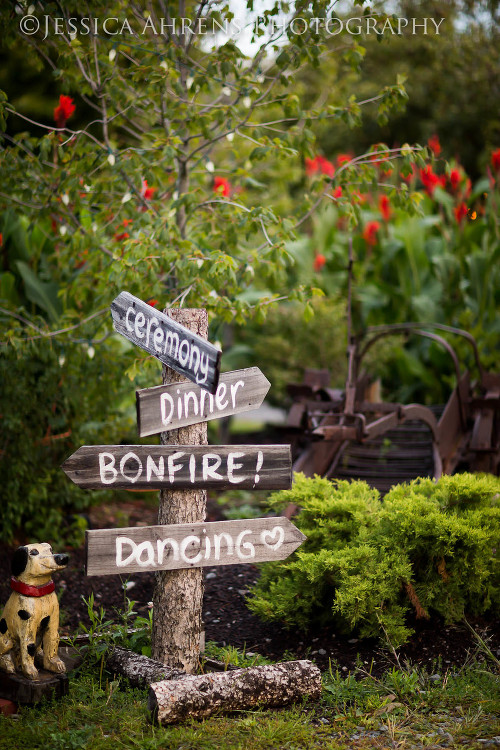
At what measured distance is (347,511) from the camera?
Answer: 363 cm

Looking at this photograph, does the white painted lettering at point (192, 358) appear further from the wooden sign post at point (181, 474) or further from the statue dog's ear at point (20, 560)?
the statue dog's ear at point (20, 560)

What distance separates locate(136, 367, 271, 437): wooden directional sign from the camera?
2883 millimetres

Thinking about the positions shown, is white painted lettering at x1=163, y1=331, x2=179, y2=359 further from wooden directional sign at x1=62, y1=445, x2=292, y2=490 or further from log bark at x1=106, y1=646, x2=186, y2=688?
log bark at x1=106, y1=646, x2=186, y2=688

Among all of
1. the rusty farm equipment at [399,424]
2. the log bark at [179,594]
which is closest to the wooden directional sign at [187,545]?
the log bark at [179,594]

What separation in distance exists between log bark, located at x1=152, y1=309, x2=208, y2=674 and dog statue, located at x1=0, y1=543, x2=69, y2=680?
1.36 feet

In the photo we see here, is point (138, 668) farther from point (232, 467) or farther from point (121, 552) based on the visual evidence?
point (232, 467)

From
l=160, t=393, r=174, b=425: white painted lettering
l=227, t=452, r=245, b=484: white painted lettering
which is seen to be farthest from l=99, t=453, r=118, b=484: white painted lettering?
l=227, t=452, r=245, b=484: white painted lettering

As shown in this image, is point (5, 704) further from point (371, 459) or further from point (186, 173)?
point (371, 459)

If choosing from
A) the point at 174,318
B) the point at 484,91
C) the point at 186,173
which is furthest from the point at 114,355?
the point at 484,91

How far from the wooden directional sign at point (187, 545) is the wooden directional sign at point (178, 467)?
0.17 metres

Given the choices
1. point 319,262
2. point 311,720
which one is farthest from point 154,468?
point 319,262

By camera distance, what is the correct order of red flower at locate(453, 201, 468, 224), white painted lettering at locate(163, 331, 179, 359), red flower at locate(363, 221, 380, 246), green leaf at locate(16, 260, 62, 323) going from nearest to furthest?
white painted lettering at locate(163, 331, 179, 359)
green leaf at locate(16, 260, 62, 323)
red flower at locate(453, 201, 468, 224)
red flower at locate(363, 221, 380, 246)

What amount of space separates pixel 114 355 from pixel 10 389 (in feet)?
2.39

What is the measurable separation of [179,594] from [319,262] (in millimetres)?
6217
